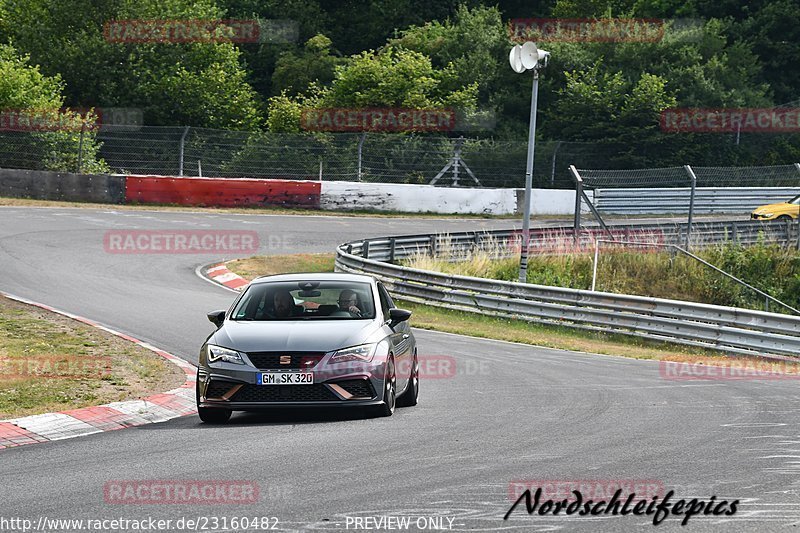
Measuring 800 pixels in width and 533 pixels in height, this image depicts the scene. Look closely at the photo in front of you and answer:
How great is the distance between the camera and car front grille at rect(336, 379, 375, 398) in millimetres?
10501

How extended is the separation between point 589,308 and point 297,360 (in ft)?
43.6

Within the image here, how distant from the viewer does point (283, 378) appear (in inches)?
408

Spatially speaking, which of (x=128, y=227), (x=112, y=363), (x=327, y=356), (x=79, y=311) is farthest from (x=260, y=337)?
(x=128, y=227)

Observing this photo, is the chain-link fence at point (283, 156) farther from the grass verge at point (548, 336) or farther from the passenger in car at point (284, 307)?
the passenger in car at point (284, 307)

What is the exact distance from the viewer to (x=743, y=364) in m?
19.2

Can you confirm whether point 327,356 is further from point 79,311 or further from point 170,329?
point 79,311

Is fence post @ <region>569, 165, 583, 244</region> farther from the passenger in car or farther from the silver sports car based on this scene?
the passenger in car
